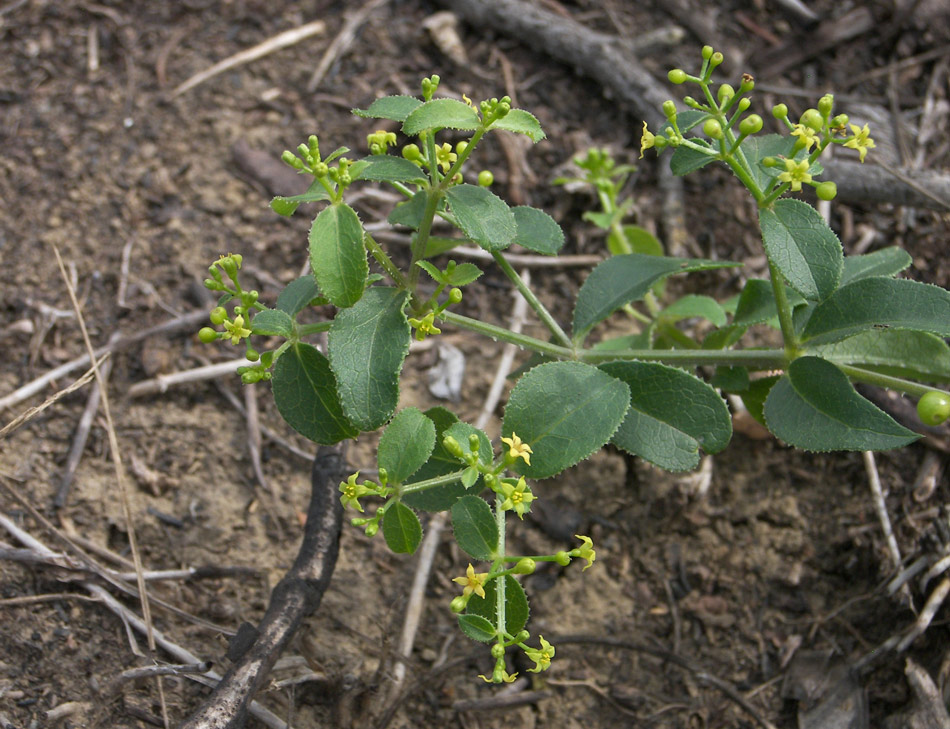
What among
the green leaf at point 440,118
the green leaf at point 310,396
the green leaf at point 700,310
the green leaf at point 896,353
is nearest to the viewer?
the green leaf at point 440,118

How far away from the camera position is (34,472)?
2.98 metres

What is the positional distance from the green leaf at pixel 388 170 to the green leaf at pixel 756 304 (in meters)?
1.23

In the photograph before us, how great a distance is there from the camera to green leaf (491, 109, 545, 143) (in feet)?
7.04

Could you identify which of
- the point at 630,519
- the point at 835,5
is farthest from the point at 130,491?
the point at 835,5

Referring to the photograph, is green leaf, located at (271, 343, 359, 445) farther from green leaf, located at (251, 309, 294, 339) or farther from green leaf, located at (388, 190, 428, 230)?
green leaf, located at (388, 190, 428, 230)

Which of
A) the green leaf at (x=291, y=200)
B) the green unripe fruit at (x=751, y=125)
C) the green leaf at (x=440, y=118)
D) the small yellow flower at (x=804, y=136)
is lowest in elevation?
the green leaf at (x=291, y=200)

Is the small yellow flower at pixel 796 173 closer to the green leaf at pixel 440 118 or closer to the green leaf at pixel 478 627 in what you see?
the green leaf at pixel 440 118

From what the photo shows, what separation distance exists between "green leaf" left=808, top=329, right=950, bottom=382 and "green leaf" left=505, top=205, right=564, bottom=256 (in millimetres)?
879

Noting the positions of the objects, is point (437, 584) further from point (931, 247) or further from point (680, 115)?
point (931, 247)

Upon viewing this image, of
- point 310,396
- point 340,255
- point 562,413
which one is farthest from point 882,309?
point 310,396

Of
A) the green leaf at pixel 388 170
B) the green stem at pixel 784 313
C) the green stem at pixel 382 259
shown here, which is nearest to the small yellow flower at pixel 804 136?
the green stem at pixel 784 313

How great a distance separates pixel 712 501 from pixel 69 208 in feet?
9.81

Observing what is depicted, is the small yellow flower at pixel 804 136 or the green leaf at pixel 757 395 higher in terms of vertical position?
the small yellow flower at pixel 804 136

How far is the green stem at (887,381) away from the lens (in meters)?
2.42
